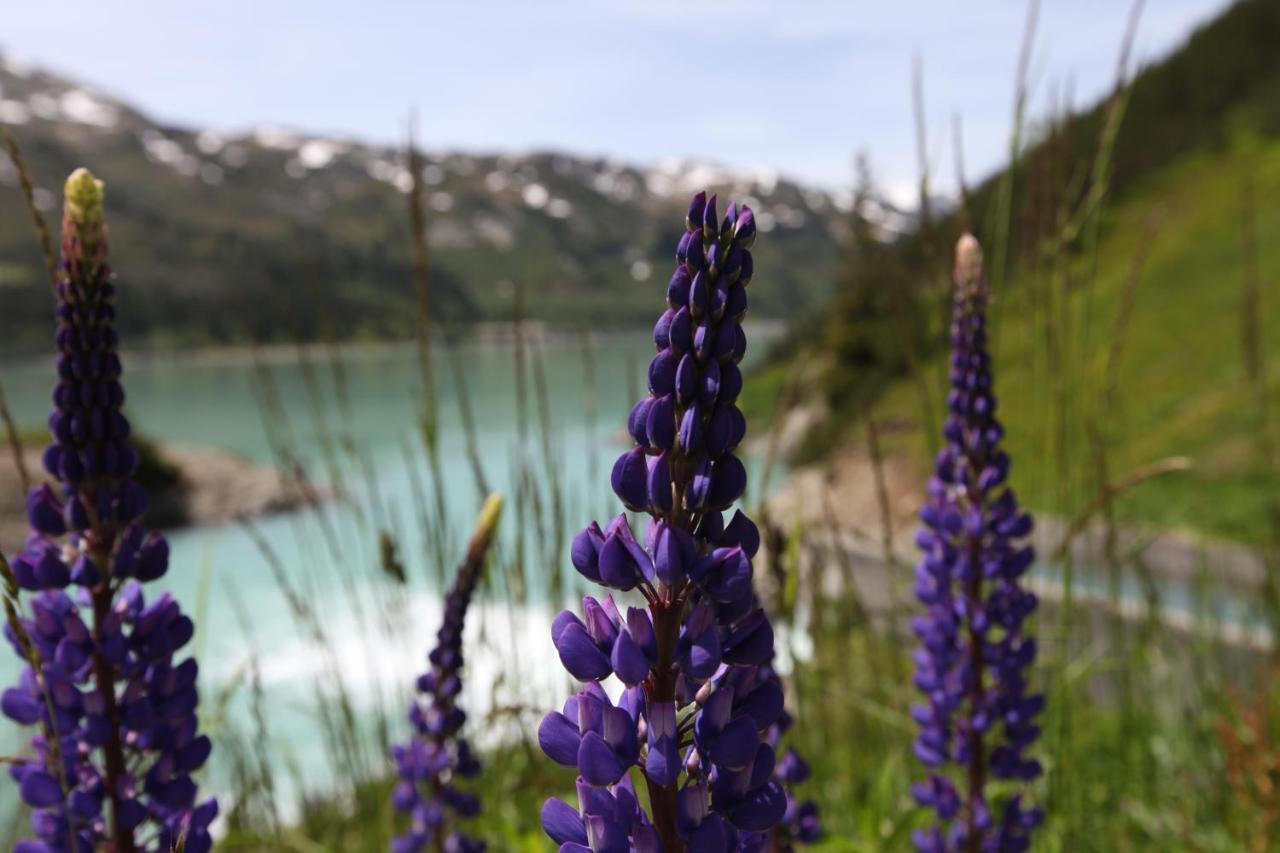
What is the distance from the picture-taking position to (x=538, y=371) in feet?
11.3

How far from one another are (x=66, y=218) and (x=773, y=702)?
1.53m

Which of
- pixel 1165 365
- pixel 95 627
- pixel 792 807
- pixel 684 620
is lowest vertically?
pixel 792 807

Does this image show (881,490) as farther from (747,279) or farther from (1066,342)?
(747,279)

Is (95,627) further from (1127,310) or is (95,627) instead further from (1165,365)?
(1165,365)

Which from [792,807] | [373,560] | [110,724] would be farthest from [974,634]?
[373,560]

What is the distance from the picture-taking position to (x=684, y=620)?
1.26m

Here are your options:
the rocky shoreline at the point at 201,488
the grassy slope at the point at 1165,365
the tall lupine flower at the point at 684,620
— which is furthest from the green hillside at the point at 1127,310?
the rocky shoreline at the point at 201,488

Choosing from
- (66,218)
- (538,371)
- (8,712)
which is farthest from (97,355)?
(538,371)

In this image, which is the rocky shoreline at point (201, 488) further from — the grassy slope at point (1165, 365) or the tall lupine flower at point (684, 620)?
the tall lupine flower at point (684, 620)

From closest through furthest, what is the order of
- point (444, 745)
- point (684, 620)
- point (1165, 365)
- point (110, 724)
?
point (684, 620)
point (110, 724)
point (444, 745)
point (1165, 365)

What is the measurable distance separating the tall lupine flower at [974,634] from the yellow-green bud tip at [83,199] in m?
1.96

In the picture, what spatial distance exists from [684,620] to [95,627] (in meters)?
1.22

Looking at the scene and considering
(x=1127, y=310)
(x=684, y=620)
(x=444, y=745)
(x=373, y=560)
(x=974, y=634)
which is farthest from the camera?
(x=373, y=560)

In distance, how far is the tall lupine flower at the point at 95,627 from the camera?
174 cm
